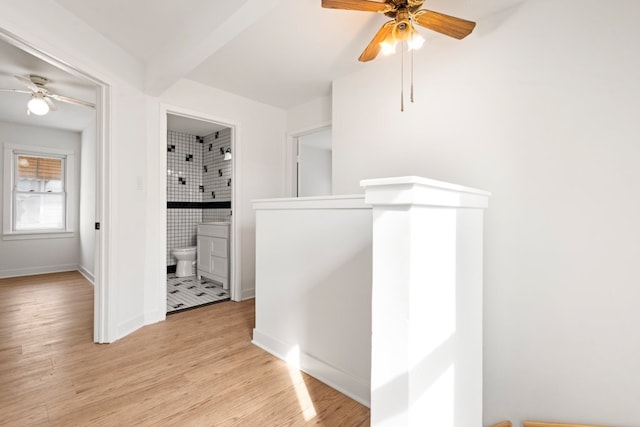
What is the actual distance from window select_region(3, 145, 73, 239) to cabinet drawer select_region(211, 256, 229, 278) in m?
2.91

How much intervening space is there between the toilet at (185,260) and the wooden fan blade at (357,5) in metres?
3.94

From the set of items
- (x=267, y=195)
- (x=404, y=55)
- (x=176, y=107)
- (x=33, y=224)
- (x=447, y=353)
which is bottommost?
(x=447, y=353)

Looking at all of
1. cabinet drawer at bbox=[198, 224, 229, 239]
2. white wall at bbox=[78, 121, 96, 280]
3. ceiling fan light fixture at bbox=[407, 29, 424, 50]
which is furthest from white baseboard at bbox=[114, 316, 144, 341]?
ceiling fan light fixture at bbox=[407, 29, 424, 50]

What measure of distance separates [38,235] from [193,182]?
2456 millimetres

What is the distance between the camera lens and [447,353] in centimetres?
102

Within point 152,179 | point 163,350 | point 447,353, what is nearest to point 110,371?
point 163,350

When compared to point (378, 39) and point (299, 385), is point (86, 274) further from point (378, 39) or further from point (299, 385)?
point (378, 39)

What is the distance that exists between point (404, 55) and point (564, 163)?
4.64 feet

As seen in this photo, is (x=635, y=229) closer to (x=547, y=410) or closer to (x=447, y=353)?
(x=547, y=410)

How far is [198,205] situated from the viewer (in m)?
5.14

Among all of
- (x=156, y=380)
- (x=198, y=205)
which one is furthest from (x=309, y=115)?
(x=156, y=380)

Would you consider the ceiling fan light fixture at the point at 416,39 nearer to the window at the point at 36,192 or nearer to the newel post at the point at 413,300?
the newel post at the point at 413,300

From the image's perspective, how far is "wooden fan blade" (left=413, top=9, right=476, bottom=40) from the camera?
158cm

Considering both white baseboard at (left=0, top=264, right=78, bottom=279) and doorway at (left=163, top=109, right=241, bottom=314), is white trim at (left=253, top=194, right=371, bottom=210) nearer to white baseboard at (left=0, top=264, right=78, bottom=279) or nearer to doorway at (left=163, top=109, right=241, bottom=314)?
doorway at (left=163, top=109, right=241, bottom=314)
